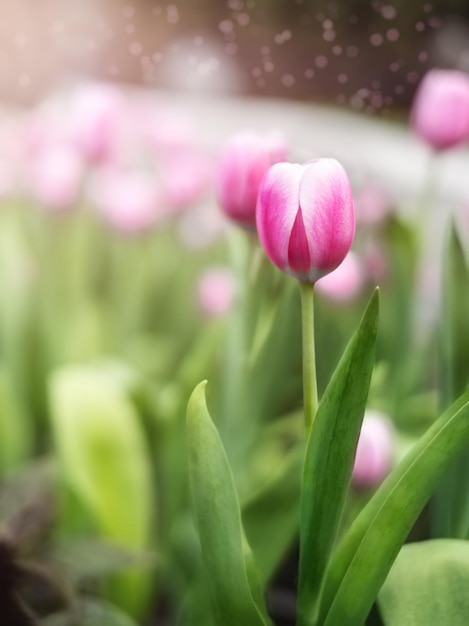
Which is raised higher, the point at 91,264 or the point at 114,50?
the point at 114,50

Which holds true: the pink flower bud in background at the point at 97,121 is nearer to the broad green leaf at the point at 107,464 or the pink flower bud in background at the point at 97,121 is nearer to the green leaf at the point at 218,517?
the broad green leaf at the point at 107,464

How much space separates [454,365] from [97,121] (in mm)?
363

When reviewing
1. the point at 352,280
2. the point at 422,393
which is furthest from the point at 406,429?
the point at 352,280

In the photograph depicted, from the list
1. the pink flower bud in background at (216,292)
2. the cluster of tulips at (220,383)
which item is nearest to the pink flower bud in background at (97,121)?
the cluster of tulips at (220,383)

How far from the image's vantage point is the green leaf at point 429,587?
250 millimetres

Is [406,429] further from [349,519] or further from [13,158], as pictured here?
[13,158]

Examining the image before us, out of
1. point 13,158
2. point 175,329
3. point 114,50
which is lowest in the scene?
point 175,329

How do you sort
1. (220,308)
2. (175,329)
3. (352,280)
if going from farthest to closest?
(175,329), (220,308), (352,280)

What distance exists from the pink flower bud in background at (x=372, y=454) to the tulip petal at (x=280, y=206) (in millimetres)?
142

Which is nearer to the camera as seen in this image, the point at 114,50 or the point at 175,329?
the point at 114,50

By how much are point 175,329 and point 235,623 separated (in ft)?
1.67

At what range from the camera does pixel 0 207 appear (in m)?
0.77

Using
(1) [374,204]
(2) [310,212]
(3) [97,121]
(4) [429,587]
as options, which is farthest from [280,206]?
(3) [97,121]

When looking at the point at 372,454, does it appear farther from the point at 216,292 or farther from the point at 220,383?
the point at 216,292
